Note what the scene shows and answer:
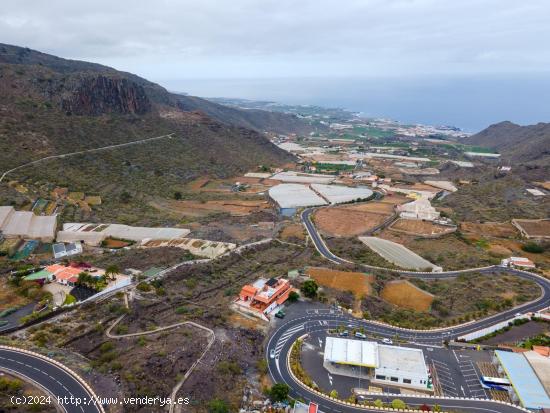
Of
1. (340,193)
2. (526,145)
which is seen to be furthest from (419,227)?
(526,145)

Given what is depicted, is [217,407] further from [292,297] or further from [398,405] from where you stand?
[292,297]

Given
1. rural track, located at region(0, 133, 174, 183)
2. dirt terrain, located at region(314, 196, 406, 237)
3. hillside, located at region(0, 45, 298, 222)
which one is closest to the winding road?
dirt terrain, located at region(314, 196, 406, 237)

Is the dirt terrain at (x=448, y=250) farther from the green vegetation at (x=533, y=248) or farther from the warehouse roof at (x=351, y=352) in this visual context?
the warehouse roof at (x=351, y=352)

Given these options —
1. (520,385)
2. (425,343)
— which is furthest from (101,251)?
(520,385)

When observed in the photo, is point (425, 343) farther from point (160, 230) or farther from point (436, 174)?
point (436, 174)

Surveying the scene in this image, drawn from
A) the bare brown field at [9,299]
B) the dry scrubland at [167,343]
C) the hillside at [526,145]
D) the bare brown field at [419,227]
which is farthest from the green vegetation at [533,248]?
the bare brown field at [9,299]

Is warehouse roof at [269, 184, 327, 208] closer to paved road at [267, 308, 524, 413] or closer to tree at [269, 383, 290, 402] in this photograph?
paved road at [267, 308, 524, 413]
